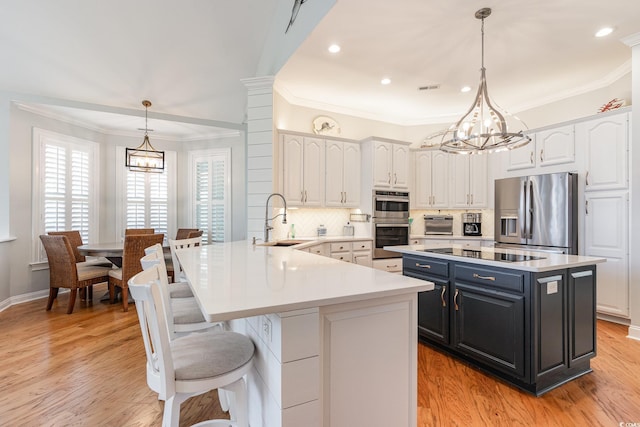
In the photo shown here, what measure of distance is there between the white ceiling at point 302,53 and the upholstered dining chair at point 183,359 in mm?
2739

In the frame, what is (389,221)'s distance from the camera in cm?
494

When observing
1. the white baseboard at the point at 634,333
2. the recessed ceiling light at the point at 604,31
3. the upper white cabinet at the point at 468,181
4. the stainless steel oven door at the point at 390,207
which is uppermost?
the recessed ceiling light at the point at 604,31

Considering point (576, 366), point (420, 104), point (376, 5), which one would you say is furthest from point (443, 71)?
point (576, 366)

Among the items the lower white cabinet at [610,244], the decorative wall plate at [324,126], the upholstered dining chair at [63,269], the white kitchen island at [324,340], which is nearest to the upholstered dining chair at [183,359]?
the white kitchen island at [324,340]

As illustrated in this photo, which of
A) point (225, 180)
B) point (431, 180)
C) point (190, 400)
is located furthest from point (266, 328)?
point (225, 180)

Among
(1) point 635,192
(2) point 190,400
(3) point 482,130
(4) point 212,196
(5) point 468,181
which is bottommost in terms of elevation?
(2) point 190,400

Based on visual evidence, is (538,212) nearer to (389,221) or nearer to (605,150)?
(605,150)

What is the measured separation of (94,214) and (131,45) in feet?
10.4

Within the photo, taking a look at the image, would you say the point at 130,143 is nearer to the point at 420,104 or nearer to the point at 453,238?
the point at 420,104

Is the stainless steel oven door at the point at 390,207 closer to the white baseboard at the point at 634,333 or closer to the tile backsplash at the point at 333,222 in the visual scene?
the tile backsplash at the point at 333,222

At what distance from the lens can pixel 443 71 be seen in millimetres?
3979

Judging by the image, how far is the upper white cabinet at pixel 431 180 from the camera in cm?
538

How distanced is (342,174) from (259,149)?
57.4 inches

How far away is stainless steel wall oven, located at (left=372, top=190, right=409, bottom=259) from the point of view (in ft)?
15.8
